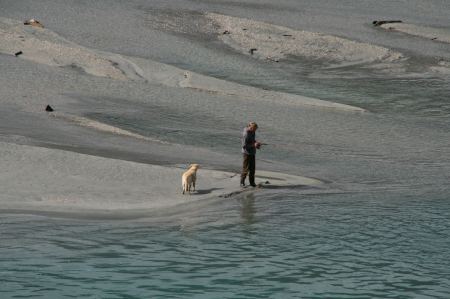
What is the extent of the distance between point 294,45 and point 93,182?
68.3 ft

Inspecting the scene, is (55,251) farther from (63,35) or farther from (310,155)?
(63,35)

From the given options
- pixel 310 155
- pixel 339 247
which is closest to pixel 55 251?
pixel 339 247

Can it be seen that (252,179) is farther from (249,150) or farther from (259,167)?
(259,167)

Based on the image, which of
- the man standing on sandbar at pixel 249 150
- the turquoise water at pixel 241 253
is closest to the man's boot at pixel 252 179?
the man standing on sandbar at pixel 249 150

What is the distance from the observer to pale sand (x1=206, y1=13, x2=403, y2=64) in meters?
40.8

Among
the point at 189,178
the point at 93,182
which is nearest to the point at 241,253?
the point at 189,178

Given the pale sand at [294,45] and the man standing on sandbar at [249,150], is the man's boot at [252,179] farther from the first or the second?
the pale sand at [294,45]

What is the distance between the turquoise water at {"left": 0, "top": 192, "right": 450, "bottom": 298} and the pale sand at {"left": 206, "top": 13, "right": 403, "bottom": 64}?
18.6 m

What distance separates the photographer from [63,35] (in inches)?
1596

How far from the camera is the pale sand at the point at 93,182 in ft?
70.6

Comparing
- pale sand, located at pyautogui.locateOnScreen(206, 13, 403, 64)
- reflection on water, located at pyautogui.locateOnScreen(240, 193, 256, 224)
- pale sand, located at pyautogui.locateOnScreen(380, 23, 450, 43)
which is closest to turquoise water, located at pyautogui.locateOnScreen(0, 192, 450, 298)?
reflection on water, located at pyautogui.locateOnScreen(240, 193, 256, 224)

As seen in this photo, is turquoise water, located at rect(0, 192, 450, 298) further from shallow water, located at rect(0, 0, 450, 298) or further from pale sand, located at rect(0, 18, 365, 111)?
pale sand, located at rect(0, 18, 365, 111)

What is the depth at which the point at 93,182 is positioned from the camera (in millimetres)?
22922

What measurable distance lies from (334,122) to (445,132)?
141 inches
